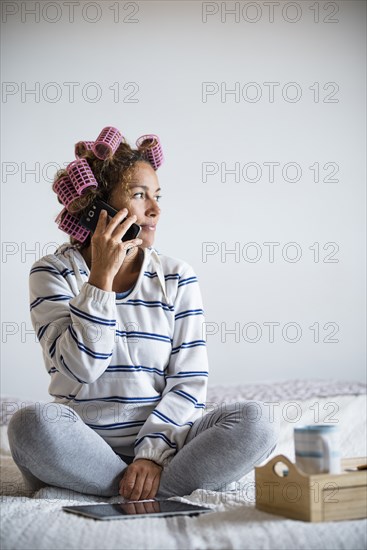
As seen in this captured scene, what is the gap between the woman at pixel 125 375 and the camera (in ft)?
4.09

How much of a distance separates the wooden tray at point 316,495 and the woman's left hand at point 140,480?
31cm

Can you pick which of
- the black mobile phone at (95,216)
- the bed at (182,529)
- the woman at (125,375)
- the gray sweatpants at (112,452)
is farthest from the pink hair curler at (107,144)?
the bed at (182,529)

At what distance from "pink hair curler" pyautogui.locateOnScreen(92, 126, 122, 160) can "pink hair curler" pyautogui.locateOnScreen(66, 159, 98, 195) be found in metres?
0.06

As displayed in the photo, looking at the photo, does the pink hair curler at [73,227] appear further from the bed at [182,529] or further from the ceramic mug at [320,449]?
the ceramic mug at [320,449]

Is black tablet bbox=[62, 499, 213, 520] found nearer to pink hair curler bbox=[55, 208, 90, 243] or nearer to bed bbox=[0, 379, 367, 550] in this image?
bed bbox=[0, 379, 367, 550]

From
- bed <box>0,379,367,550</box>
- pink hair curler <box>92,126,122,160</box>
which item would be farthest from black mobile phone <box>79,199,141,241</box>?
bed <box>0,379,367,550</box>

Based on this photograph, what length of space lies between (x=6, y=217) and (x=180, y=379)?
3.34 feet

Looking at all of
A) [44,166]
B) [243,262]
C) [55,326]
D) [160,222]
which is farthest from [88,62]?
[55,326]

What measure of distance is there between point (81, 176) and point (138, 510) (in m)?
0.71

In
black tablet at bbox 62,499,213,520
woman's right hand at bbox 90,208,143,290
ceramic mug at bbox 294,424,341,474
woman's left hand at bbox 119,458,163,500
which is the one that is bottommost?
woman's left hand at bbox 119,458,163,500

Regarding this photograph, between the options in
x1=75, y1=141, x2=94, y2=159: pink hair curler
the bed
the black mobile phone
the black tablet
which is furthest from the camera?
x1=75, y1=141, x2=94, y2=159: pink hair curler

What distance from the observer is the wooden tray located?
0.93m

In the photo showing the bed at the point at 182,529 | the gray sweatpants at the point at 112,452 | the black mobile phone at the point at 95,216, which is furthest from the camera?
the black mobile phone at the point at 95,216

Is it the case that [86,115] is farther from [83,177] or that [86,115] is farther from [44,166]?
[83,177]
